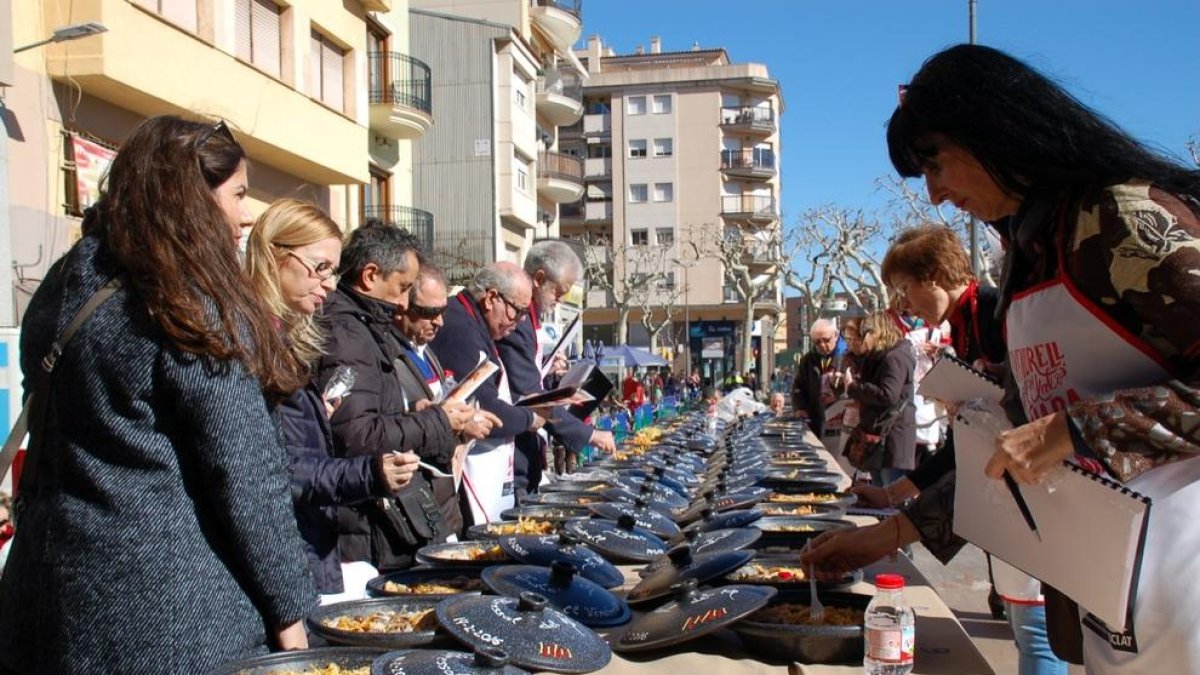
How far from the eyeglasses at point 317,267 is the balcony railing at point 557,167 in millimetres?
32076

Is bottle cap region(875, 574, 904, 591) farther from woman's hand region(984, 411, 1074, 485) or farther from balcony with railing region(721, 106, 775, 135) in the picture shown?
balcony with railing region(721, 106, 775, 135)

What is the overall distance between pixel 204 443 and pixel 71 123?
36.6 feet

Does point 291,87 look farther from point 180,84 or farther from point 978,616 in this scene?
point 978,616

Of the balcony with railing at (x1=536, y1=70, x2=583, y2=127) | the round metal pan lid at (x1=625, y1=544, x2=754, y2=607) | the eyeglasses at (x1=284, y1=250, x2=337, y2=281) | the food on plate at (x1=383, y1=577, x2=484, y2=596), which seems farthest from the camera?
the balcony with railing at (x1=536, y1=70, x2=583, y2=127)

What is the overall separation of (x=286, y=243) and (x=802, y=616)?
64.0 inches

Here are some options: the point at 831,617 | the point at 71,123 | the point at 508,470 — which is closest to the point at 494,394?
the point at 508,470

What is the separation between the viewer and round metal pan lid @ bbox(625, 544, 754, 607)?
2393 millimetres

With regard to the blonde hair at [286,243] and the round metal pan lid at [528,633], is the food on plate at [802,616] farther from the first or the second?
the blonde hair at [286,243]

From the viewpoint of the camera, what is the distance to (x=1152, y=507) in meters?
1.71

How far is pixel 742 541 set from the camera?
9.41ft

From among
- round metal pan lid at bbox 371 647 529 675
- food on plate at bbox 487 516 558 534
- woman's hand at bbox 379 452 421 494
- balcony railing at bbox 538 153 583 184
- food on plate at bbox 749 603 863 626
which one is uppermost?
balcony railing at bbox 538 153 583 184

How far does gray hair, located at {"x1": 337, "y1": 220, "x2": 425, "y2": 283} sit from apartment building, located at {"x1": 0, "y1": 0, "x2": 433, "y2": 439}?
2.89 m

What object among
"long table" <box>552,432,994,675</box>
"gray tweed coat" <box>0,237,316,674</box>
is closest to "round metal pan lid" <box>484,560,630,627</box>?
"long table" <box>552,432,994,675</box>

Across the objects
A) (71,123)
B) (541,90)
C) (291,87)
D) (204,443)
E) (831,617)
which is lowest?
(831,617)
